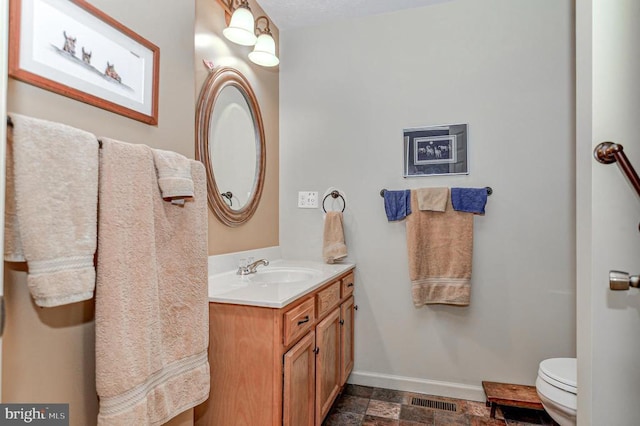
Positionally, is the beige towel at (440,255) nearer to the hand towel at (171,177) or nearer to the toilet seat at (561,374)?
the toilet seat at (561,374)

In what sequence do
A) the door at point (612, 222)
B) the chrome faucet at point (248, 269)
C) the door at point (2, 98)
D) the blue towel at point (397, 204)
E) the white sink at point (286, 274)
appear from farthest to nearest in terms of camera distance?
the blue towel at point (397, 204), the white sink at point (286, 274), the chrome faucet at point (248, 269), the door at point (612, 222), the door at point (2, 98)

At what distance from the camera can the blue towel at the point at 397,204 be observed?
228cm

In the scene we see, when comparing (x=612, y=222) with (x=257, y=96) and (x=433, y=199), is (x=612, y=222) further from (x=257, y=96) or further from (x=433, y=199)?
(x=257, y=96)

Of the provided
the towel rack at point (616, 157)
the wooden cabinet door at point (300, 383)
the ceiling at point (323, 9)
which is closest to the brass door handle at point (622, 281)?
the towel rack at point (616, 157)

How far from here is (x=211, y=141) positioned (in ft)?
6.06

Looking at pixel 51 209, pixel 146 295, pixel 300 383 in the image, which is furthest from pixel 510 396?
pixel 51 209

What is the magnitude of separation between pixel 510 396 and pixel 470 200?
1228 mm

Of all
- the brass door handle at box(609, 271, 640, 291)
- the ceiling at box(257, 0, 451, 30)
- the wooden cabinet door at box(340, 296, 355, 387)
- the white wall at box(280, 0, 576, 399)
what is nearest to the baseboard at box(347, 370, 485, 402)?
the white wall at box(280, 0, 576, 399)

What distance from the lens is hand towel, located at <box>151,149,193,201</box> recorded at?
1.02 m

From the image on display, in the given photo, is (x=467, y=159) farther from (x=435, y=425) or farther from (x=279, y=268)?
(x=435, y=425)

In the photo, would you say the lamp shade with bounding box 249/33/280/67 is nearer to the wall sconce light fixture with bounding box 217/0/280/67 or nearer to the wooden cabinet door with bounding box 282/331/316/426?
the wall sconce light fixture with bounding box 217/0/280/67

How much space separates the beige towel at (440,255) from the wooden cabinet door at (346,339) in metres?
0.45

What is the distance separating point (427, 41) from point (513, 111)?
0.77 metres

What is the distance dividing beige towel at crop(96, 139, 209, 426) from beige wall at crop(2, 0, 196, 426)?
113mm
